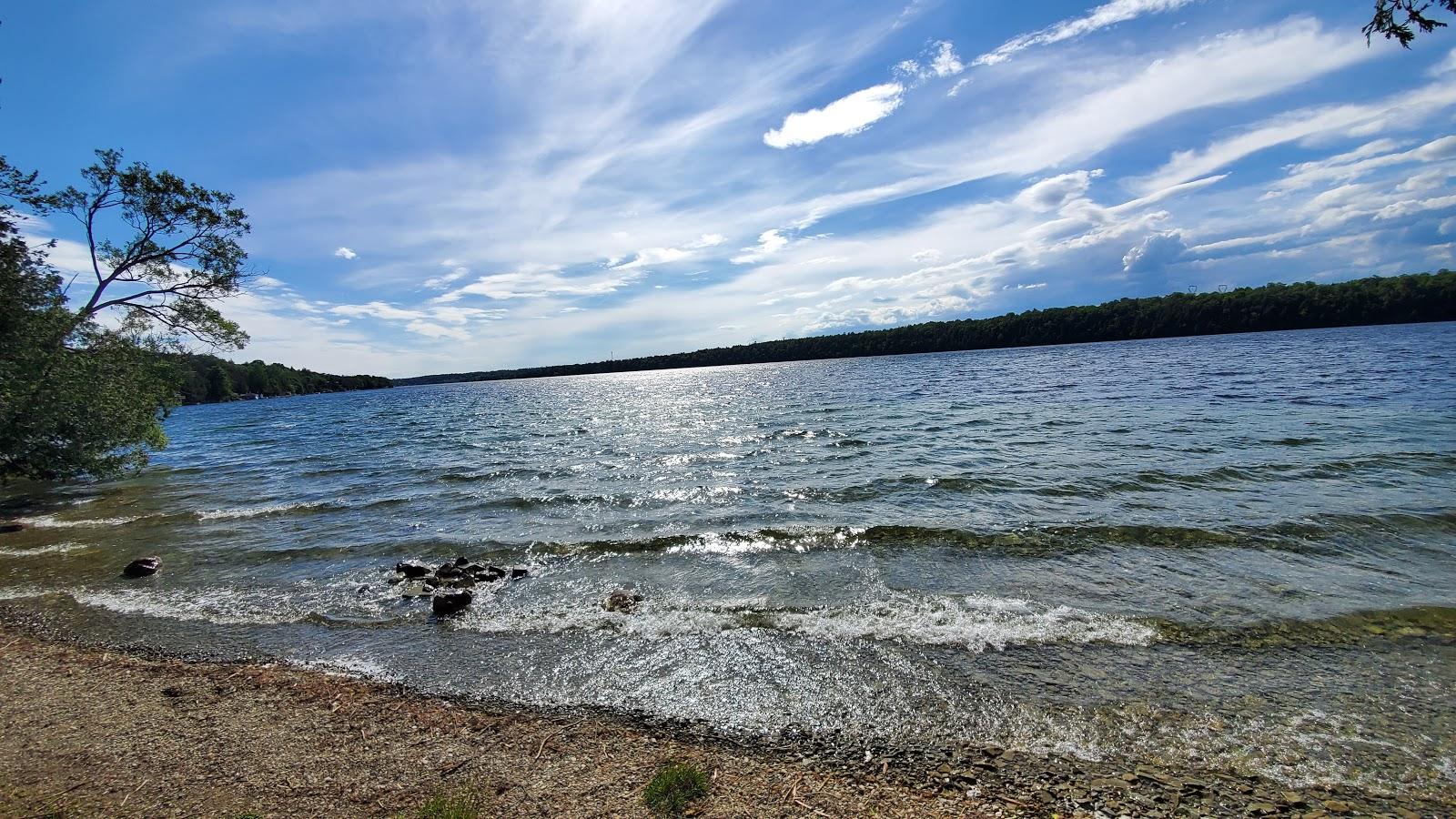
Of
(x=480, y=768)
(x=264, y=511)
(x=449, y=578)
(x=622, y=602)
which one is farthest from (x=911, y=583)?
(x=264, y=511)

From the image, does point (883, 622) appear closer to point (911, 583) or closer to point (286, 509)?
point (911, 583)

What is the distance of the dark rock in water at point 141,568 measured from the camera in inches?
484

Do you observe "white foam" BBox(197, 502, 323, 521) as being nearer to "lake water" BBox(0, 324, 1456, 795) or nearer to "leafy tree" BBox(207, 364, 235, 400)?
"lake water" BBox(0, 324, 1456, 795)

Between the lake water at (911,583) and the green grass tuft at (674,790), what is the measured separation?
1.10 meters

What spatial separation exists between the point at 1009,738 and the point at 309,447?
149 feet

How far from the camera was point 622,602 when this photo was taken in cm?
977

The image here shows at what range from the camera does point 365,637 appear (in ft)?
28.9

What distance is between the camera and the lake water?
243 inches

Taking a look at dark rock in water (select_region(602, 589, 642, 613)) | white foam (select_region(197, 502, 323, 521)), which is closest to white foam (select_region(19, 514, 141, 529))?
white foam (select_region(197, 502, 323, 521))

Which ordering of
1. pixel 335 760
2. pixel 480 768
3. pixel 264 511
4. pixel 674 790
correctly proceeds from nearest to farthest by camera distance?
pixel 674 790
pixel 480 768
pixel 335 760
pixel 264 511

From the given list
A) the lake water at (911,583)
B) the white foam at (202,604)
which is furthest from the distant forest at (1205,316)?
the white foam at (202,604)

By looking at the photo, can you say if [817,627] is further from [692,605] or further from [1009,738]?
[1009,738]

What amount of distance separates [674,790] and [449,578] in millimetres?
8098

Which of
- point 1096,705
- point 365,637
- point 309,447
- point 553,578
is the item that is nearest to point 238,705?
point 365,637
